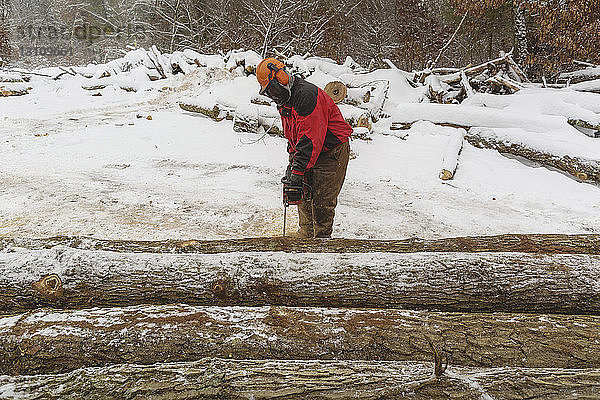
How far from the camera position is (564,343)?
6.66 ft

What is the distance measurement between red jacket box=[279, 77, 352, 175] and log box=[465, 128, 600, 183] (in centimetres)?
434

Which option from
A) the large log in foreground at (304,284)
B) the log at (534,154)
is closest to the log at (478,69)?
the log at (534,154)

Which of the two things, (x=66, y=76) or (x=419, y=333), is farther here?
(x=66, y=76)

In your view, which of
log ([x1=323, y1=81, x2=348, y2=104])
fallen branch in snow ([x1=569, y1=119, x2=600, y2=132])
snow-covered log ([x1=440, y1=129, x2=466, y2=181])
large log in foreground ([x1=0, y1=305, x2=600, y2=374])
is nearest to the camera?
large log in foreground ([x1=0, y1=305, x2=600, y2=374])

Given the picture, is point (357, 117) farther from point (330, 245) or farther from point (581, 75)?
point (581, 75)

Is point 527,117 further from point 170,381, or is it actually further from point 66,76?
point 66,76

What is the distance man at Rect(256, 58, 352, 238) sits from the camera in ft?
11.4

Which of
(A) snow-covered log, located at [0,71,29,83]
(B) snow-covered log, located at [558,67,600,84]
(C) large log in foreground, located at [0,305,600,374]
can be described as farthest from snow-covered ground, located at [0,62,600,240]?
(A) snow-covered log, located at [0,71,29,83]

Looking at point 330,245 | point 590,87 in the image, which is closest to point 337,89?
point 590,87

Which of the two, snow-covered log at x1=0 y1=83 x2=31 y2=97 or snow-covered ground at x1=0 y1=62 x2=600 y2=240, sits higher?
snow-covered log at x1=0 y1=83 x2=31 y2=97

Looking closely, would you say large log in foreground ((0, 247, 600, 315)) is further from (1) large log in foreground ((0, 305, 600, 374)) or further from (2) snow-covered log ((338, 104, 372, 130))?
(2) snow-covered log ((338, 104, 372, 130))

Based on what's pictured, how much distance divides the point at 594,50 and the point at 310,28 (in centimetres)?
1135

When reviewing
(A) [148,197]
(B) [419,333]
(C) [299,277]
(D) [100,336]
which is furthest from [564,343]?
(A) [148,197]

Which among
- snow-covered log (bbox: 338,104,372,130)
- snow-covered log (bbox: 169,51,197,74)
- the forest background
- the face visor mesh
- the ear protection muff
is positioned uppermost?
the forest background
